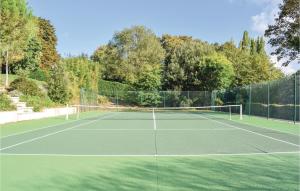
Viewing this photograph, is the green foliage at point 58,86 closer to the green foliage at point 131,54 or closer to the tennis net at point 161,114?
the tennis net at point 161,114

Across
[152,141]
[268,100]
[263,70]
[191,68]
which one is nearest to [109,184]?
[152,141]

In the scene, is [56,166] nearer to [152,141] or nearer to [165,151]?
[165,151]

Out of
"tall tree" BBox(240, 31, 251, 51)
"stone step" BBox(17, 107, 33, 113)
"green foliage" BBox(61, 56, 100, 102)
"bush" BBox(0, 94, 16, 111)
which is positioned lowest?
"stone step" BBox(17, 107, 33, 113)

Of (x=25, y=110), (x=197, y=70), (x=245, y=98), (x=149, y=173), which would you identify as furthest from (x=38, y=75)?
(x=149, y=173)

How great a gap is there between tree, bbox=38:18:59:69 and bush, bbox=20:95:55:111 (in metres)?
23.6

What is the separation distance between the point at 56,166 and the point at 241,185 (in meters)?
3.51

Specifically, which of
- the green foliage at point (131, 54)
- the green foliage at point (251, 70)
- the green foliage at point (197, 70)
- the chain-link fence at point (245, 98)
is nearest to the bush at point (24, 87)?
the chain-link fence at point (245, 98)

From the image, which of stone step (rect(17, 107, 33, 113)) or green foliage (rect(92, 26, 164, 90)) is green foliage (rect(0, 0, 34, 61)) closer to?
stone step (rect(17, 107, 33, 113))

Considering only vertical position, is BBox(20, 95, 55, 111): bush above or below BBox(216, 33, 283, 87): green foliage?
below

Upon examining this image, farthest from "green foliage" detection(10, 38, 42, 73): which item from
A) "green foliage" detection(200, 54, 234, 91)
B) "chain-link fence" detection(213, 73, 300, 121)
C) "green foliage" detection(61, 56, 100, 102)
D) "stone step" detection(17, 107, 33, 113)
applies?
"chain-link fence" detection(213, 73, 300, 121)

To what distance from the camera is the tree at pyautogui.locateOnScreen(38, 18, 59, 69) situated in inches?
Answer: 2150

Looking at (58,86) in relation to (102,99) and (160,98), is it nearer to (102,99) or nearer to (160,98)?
(102,99)

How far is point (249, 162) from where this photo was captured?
30.3ft

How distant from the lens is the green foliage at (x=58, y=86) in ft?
109
